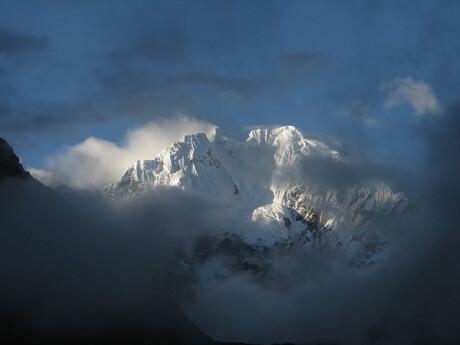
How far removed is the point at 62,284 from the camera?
16138cm

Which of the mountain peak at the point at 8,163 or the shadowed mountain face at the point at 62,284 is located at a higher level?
the mountain peak at the point at 8,163

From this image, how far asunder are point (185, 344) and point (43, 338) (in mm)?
36010

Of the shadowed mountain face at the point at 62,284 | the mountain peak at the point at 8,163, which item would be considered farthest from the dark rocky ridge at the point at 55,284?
the shadowed mountain face at the point at 62,284

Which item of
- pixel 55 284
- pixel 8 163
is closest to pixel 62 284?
pixel 55 284

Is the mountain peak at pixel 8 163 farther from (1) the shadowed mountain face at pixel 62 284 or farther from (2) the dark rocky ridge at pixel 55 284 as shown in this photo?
(1) the shadowed mountain face at pixel 62 284

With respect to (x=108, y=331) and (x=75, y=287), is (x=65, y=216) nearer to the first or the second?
(x=75, y=287)

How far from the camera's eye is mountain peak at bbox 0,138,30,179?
165m

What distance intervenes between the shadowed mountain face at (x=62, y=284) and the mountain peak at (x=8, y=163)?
21cm

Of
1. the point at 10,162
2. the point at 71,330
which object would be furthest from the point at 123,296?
the point at 10,162

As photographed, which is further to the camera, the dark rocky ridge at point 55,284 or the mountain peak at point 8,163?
the mountain peak at point 8,163

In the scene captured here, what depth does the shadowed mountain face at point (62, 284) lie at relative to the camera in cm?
14900

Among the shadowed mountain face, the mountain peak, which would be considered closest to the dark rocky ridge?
the mountain peak

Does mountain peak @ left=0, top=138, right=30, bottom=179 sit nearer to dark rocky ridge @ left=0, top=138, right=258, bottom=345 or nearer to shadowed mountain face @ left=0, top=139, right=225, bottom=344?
dark rocky ridge @ left=0, top=138, right=258, bottom=345

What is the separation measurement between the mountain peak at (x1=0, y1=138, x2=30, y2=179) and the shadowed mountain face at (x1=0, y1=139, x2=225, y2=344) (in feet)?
0.70
